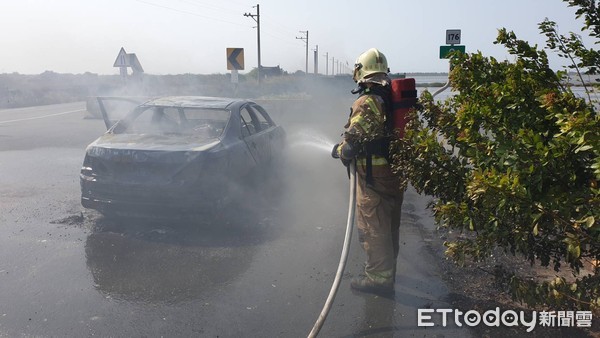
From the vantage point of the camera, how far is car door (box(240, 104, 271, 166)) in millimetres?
6727

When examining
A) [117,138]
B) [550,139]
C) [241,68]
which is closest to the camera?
[550,139]

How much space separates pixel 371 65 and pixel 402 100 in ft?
1.46

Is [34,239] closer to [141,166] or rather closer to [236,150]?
[141,166]

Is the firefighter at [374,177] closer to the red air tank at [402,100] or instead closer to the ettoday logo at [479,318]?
the red air tank at [402,100]

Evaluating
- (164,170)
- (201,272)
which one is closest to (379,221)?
(201,272)

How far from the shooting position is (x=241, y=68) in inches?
667

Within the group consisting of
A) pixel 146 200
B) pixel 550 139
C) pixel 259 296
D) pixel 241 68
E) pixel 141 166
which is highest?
pixel 241 68

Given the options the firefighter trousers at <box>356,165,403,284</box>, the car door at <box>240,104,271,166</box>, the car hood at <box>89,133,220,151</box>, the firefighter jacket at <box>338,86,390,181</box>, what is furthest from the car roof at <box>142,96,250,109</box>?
the firefighter trousers at <box>356,165,403,284</box>

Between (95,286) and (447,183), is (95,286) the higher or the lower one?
the lower one

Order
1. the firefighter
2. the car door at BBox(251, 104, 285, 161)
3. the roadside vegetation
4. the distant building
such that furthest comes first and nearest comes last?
the distant building < the car door at BBox(251, 104, 285, 161) < the firefighter < the roadside vegetation

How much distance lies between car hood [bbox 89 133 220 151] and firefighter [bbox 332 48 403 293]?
6.66ft

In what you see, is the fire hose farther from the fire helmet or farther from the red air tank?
the fire helmet

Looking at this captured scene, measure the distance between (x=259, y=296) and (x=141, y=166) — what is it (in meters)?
2.24

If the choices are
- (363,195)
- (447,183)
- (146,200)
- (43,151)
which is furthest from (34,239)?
(43,151)
